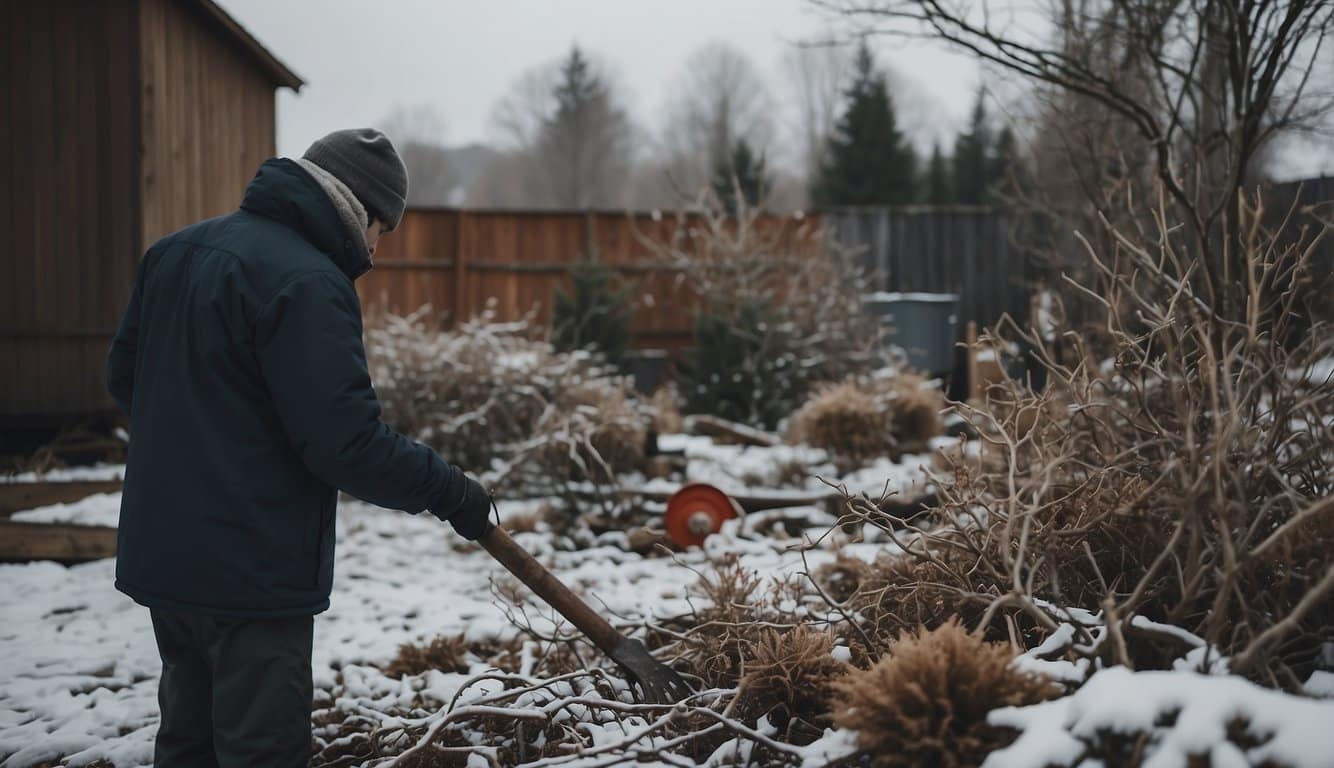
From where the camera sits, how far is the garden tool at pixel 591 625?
2.67 m

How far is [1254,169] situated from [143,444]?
1184cm

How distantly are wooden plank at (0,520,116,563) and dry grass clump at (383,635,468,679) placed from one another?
86.1 inches

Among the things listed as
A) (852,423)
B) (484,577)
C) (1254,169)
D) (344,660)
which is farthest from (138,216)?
(1254,169)

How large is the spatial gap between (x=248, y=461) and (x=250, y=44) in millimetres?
7472

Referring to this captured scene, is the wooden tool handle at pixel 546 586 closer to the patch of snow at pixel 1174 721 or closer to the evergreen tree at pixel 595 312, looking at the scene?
the patch of snow at pixel 1174 721

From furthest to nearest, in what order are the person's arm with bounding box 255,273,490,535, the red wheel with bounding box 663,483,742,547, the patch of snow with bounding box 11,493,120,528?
the patch of snow with bounding box 11,493,120,528, the red wheel with bounding box 663,483,742,547, the person's arm with bounding box 255,273,490,535

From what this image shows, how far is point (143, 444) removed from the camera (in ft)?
7.30

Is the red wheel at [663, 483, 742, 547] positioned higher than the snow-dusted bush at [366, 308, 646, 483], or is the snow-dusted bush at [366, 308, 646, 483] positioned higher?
the snow-dusted bush at [366, 308, 646, 483]

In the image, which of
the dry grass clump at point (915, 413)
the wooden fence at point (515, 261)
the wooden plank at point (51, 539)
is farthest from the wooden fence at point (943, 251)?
the wooden plank at point (51, 539)

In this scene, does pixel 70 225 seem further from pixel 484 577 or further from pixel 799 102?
pixel 799 102

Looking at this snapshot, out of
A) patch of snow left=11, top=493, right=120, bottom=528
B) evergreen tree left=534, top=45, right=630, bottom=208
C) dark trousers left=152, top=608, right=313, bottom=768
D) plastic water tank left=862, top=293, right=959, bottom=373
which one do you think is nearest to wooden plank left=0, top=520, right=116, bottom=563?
patch of snow left=11, top=493, right=120, bottom=528

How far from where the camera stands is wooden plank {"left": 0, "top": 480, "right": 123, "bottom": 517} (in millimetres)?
5590

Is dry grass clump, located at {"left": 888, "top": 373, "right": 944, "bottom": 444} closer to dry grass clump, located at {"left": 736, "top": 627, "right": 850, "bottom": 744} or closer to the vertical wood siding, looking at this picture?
dry grass clump, located at {"left": 736, "top": 627, "right": 850, "bottom": 744}

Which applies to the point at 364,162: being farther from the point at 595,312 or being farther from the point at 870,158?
the point at 870,158
